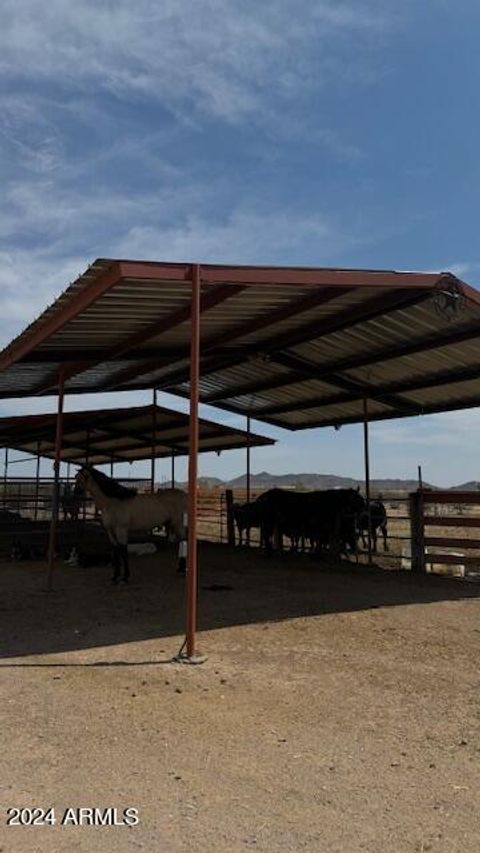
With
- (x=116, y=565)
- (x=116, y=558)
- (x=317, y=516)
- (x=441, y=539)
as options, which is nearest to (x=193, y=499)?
(x=116, y=565)

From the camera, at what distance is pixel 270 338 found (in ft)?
40.4

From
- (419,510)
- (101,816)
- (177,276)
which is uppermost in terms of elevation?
(177,276)

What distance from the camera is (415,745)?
Answer: 189 inches

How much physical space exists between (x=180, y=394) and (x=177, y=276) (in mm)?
11451

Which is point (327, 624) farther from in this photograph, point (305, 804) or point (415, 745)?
point (305, 804)

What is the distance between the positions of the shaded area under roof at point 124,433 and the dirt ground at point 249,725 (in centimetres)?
949

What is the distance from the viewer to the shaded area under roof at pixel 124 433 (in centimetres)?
1903

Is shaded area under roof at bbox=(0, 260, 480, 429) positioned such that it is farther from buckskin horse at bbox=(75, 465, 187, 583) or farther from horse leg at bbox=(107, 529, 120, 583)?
horse leg at bbox=(107, 529, 120, 583)

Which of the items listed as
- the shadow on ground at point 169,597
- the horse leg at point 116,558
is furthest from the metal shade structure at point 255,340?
the shadow on ground at point 169,597

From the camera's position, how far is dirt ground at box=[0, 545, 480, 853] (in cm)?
368

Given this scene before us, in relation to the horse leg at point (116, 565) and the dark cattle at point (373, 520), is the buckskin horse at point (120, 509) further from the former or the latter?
the dark cattle at point (373, 520)

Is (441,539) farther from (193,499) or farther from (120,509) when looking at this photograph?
(193,499)

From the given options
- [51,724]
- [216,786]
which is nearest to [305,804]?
[216,786]

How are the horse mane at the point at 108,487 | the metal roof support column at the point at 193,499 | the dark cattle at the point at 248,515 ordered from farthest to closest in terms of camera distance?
the dark cattle at the point at 248,515 < the horse mane at the point at 108,487 < the metal roof support column at the point at 193,499
